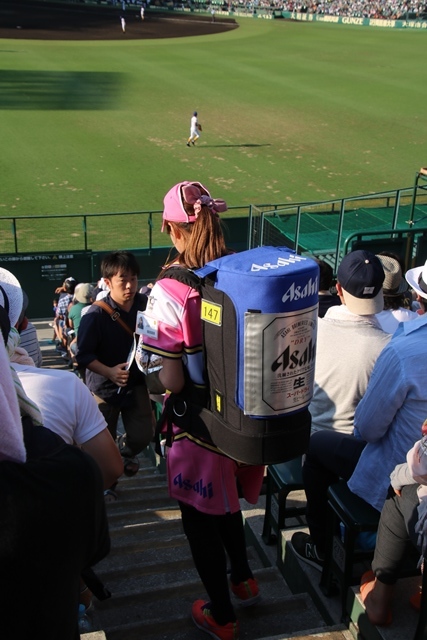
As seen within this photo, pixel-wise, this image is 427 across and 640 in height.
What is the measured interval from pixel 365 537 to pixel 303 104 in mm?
33227

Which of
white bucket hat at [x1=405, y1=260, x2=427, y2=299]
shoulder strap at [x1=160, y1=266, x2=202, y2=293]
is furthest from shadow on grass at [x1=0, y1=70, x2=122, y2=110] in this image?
shoulder strap at [x1=160, y1=266, x2=202, y2=293]

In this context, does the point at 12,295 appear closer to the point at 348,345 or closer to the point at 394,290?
the point at 348,345

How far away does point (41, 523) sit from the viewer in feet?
5.25

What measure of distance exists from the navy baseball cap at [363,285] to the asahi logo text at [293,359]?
47.6 inches

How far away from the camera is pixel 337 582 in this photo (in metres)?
3.41

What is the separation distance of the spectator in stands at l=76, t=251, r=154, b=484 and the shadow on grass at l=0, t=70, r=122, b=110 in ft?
95.7

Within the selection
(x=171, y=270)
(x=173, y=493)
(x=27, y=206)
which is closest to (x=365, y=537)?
(x=173, y=493)

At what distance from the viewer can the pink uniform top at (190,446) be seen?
115 inches

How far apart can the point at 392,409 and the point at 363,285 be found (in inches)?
38.3

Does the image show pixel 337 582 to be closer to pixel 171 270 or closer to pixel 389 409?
pixel 389 409

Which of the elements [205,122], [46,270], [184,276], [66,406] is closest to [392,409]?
[184,276]

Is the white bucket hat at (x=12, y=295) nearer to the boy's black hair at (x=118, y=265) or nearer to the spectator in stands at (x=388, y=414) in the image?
the spectator in stands at (x=388, y=414)

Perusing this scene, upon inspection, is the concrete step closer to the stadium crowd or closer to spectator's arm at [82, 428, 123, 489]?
spectator's arm at [82, 428, 123, 489]

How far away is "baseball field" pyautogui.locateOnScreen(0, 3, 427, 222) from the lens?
75.3 feet
